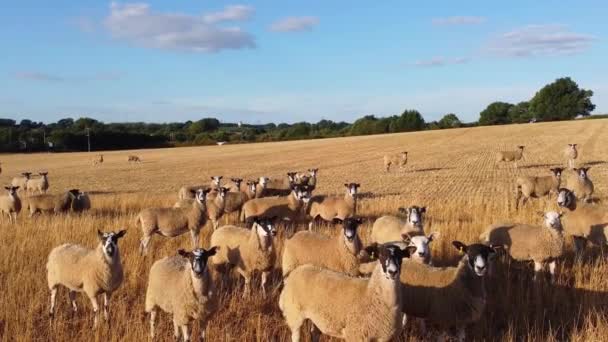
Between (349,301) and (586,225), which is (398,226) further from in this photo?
(349,301)

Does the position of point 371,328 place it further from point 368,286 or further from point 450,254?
point 450,254

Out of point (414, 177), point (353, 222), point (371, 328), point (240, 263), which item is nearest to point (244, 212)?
point (240, 263)

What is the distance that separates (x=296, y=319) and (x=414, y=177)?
26202mm

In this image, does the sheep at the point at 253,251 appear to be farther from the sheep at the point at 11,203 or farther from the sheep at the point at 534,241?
the sheep at the point at 11,203

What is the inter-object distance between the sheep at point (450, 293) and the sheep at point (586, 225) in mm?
5127

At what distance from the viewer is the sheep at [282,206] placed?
14.8m

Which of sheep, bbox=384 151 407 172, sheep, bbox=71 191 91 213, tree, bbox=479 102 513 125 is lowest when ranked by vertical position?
sheep, bbox=71 191 91 213

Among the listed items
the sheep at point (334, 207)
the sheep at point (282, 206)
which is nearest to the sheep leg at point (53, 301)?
the sheep at point (282, 206)

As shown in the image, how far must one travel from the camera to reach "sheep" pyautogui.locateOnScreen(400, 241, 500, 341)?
663 cm

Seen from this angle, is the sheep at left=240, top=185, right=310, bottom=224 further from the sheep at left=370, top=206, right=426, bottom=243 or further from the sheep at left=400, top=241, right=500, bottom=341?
the sheep at left=400, top=241, right=500, bottom=341

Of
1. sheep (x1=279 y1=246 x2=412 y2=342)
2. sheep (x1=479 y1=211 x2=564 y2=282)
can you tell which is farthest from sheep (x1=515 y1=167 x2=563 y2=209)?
sheep (x1=279 y1=246 x2=412 y2=342)

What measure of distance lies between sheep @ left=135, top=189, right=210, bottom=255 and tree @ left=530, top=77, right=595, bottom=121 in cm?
13439

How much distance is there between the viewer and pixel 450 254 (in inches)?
406

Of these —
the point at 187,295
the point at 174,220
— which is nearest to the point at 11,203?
the point at 174,220
